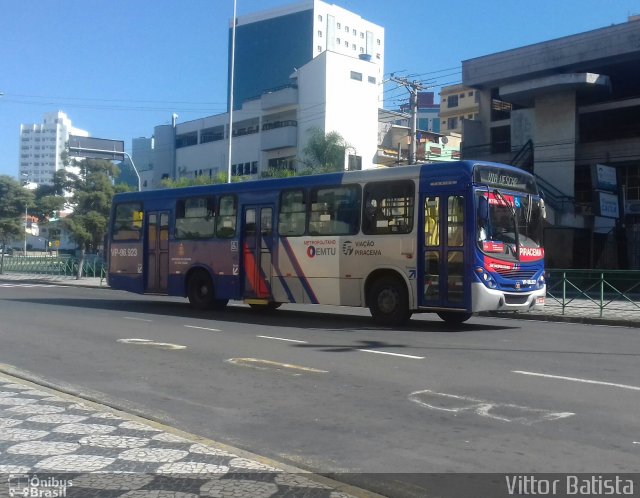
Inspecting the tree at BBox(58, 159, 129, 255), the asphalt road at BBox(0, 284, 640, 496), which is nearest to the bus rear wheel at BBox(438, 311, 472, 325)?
the asphalt road at BBox(0, 284, 640, 496)

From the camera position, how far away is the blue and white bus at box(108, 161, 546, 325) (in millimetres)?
14086

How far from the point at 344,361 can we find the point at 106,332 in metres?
6.14

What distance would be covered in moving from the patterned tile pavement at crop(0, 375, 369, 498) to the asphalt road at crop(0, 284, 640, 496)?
529 mm

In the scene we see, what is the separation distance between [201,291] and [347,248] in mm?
5541

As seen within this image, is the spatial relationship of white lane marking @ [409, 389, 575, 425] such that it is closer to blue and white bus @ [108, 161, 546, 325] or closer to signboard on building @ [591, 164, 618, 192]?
blue and white bus @ [108, 161, 546, 325]

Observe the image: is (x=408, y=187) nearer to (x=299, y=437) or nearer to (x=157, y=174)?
(x=299, y=437)

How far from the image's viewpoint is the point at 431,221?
47.5ft

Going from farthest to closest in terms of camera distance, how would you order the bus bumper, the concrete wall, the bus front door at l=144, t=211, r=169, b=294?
the concrete wall < the bus front door at l=144, t=211, r=169, b=294 < the bus bumper

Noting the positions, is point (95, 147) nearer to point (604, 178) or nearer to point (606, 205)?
point (604, 178)

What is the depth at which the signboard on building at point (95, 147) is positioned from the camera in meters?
37.3

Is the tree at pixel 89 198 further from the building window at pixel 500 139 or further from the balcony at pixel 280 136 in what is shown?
the building window at pixel 500 139

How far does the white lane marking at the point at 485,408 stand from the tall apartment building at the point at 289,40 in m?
106

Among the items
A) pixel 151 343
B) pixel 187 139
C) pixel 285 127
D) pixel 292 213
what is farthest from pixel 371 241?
pixel 187 139

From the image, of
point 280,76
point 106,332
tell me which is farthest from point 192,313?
point 280,76
